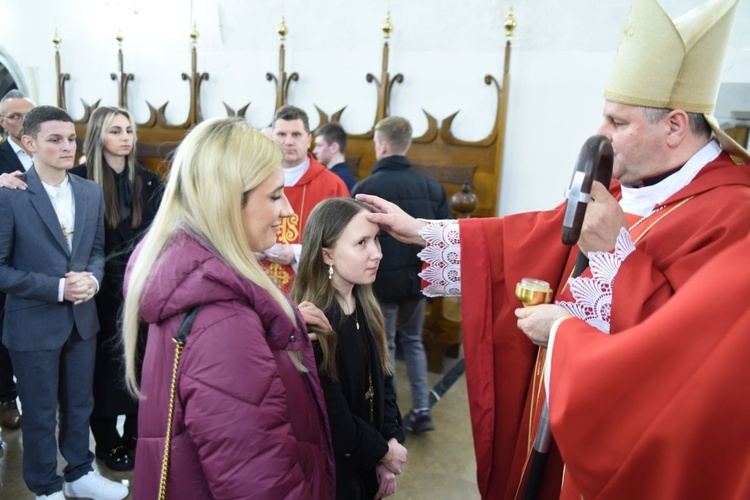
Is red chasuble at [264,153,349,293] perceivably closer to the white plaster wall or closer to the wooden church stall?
the wooden church stall

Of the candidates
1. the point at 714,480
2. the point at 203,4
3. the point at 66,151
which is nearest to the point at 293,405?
the point at 714,480

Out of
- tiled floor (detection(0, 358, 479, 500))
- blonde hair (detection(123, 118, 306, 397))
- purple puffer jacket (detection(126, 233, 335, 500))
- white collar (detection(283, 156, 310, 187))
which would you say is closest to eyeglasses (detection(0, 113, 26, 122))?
Answer: white collar (detection(283, 156, 310, 187))

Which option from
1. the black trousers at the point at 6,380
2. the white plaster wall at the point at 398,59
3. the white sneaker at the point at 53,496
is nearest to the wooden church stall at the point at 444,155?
the white plaster wall at the point at 398,59

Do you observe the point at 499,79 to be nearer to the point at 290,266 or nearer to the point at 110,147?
the point at 290,266

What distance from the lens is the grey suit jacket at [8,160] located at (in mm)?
3094

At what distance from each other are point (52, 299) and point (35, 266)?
155 mm

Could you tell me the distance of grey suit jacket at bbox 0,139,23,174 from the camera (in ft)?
10.1

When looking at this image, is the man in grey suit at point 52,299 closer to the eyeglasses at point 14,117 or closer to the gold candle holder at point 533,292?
the eyeglasses at point 14,117

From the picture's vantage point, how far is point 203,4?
552cm

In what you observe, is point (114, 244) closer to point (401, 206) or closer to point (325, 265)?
point (325, 265)

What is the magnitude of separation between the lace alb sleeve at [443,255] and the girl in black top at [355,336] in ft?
0.58

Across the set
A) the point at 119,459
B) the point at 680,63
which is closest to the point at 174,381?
the point at 680,63

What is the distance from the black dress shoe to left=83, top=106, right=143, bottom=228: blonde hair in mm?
1137

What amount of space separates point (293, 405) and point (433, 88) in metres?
3.90
